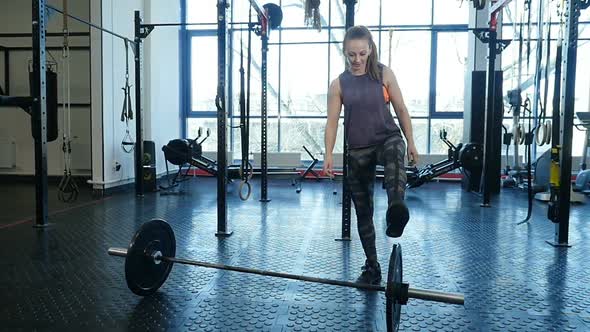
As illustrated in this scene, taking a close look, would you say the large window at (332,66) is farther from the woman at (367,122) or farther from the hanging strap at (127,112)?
the woman at (367,122)

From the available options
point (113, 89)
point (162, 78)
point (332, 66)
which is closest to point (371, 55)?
point (113, 89)

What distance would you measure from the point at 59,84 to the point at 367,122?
19.0 ft

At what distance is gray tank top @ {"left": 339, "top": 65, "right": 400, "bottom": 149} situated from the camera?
6.87 feet

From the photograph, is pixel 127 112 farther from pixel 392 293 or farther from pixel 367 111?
pixel 392 293

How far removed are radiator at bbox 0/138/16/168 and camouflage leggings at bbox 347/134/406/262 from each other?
6332 mm

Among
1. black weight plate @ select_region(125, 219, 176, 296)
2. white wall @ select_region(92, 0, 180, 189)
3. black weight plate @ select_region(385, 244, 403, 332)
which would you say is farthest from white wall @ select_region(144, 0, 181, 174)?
black weight plate @ select_region(385, 244, 403, 332)

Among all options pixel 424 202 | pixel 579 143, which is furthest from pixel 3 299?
pixel 579 143

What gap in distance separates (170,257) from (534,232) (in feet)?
9.43

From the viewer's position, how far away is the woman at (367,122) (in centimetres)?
204

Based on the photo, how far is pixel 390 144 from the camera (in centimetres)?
206

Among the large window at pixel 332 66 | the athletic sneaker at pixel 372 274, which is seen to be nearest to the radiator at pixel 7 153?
the large window at pixel 332 66

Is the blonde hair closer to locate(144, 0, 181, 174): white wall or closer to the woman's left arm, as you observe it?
the woman's left arm

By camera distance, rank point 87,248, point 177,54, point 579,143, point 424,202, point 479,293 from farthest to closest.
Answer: point 177,54 < point 579,143 < point 424,202 < point 87,248 < point 479,293

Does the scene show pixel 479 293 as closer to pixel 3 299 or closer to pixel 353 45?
pixel 353 45
